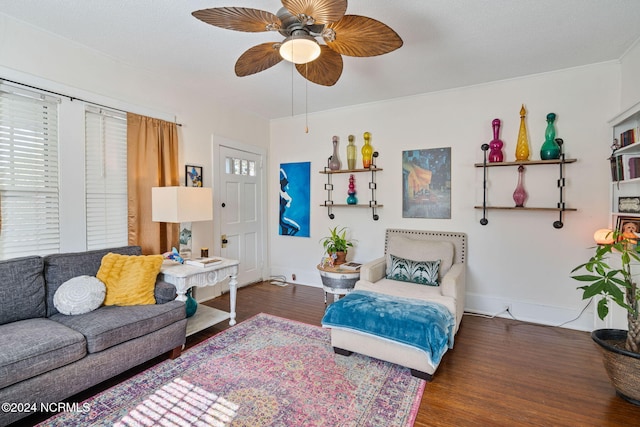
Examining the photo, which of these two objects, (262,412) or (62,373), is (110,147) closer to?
(62,373)

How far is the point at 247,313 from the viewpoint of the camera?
11.1 feet

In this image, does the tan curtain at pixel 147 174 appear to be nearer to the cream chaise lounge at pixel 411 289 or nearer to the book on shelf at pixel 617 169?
the cream chaise lounge at pixel 411 289

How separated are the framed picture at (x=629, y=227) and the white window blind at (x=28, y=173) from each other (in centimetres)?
458

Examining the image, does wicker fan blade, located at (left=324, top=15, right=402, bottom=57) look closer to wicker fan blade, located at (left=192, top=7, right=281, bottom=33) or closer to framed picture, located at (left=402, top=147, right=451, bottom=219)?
wicker fan blade, located at (left=192, top=7, right=281, bottom=33)

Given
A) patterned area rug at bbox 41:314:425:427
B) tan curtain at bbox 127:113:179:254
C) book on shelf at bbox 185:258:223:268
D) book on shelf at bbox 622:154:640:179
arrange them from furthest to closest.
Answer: tan curtain at bbox 127:113:179:254, book on shelf at bbox 185:258:223:268, book on shelf at bbox 622:154:640:179, patterned area rug at bbox 41:314:425:427

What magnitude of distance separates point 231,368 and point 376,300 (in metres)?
1.24

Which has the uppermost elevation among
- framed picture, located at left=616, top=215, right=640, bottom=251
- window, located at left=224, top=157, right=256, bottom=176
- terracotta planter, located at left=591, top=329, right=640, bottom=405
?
window, located at left=224, top=157, right=256, bottom=176

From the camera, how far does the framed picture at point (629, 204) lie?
97.0 inches

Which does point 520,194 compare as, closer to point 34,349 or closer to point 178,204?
point 178,204

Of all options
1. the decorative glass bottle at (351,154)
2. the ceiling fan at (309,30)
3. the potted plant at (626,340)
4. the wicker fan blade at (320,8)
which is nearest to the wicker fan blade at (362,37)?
the ceiling fan at (309,30)

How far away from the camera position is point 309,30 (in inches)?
→ 75.9

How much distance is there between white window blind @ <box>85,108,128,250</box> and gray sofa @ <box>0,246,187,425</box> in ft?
0.98

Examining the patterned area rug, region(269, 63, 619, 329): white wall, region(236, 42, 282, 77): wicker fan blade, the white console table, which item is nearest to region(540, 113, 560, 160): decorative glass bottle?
region(269, 63, 619, 329): white wall

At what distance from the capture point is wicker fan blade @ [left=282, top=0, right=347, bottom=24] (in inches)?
59.3
